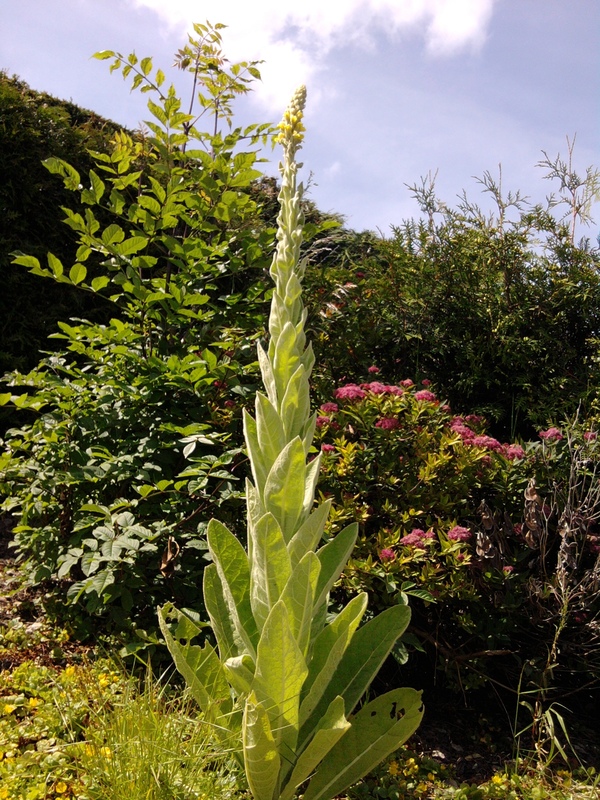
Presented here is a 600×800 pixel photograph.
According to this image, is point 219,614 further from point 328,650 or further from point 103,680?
point 103,680

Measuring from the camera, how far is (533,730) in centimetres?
286

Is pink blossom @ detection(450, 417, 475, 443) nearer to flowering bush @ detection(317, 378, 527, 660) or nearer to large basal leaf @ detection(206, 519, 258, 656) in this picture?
flowering bush @ detection(317, 378, 527, 660)

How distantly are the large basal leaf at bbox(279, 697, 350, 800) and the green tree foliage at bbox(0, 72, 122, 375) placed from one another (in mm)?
3903

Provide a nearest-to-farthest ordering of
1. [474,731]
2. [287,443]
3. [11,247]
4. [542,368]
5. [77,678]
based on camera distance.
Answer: [287,443]
[77,678]
[474,731]
[542,368]
[11,247]

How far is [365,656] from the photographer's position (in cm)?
210

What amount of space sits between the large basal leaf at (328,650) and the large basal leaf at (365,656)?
0.11 m

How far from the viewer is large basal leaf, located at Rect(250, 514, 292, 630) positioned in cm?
181

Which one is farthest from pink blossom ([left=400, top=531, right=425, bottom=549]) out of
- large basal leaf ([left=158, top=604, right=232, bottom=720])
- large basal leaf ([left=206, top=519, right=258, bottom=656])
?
large basal leaf ([left=158, top=604, right=232, bottom=720])

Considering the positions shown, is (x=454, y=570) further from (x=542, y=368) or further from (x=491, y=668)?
(x=542, y=368)

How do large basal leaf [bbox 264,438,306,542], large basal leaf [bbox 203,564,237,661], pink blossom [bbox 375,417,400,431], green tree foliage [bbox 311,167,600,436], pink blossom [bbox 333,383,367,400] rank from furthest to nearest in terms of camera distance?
green tree foliage [bbox 311,167,600,436]
pink blossom [bbox 333,383,367,400]
pink blossom [bbox 375,417,400,431]
large basal leaf [bbox 203,564,237,661]
large basal leaf [bbox 264,438,306,542]

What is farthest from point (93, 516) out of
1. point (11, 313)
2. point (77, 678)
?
point (11, 313)

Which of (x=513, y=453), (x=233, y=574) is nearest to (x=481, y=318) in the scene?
(x=513, y=453)

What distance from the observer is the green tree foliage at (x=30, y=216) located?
5.00 m

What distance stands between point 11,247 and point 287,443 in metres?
4.00
